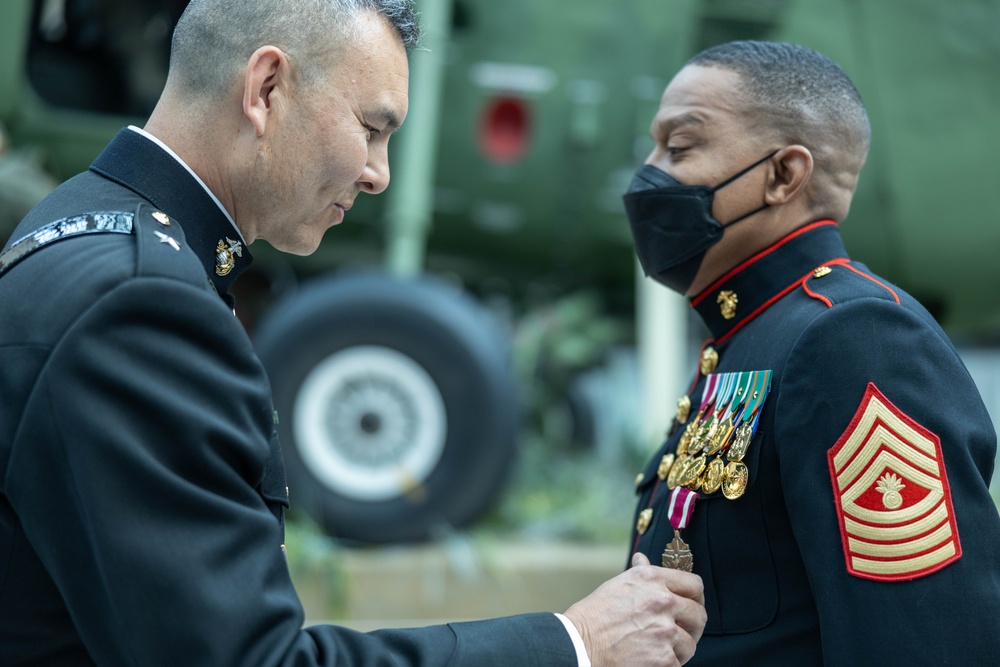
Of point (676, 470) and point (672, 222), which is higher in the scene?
point (672, 222)

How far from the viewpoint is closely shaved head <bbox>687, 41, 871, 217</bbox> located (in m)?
1.79

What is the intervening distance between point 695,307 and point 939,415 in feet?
1.96

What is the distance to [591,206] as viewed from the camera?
5.06m

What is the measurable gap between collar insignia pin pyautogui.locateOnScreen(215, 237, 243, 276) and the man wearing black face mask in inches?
29.5

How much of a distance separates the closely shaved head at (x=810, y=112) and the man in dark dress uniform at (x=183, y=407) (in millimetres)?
685

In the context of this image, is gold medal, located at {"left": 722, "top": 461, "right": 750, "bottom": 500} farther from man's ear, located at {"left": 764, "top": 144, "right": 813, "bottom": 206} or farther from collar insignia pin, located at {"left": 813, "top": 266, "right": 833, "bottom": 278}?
man's ear, located at {"left": 764, "top": 144, "right": 813, "bottom": 206}

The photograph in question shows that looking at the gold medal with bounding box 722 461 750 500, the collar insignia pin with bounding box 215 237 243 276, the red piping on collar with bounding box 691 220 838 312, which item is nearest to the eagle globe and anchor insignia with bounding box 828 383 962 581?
the gold medal with bounding box 722 461 750 500

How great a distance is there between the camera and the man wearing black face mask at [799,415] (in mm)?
1413

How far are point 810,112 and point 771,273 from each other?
0.27 meters

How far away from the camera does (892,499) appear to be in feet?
4.68

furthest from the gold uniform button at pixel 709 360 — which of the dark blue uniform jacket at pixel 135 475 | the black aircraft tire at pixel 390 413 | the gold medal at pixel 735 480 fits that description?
the black aircraft tire at pixel 390 413

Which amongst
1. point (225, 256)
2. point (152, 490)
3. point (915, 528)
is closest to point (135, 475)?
point (152, 490)

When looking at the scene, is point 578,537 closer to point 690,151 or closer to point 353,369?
point 353,369

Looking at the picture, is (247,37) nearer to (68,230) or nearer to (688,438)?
(68,230)
